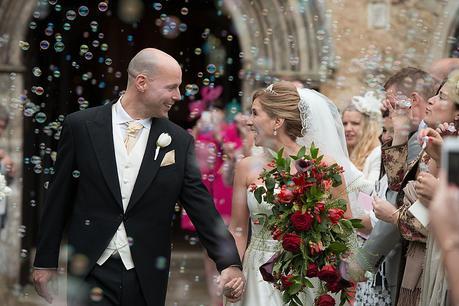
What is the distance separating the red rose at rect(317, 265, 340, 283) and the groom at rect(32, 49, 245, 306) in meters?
0.34

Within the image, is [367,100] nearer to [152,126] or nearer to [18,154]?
[152,126]

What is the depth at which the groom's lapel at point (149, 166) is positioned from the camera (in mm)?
4496

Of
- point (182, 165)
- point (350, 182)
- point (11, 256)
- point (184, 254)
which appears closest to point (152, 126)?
point (182, 165)

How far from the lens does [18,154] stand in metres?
10.5

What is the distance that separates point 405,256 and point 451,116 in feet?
2.56

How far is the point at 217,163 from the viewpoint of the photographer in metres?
7.92

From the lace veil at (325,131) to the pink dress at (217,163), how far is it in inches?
72.4

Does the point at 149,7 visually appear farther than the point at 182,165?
Yes

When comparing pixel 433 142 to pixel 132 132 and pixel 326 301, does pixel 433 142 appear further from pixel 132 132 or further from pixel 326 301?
pixel 132 132

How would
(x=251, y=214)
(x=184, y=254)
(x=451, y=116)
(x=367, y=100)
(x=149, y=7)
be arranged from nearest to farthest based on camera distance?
(x=451, y=116) → (x=251, y=214) → (x=367, y=100) → (x=184, y=254) → (x=149, y=7)

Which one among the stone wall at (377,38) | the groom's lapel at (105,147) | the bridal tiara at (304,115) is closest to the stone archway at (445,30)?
the stone wall at (377,38)

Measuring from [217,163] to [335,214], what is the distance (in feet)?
10.9

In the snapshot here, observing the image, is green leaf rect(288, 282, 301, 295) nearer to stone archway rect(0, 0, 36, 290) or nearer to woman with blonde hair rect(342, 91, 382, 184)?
A: woman with blonde hair rect(342, 91, 382, 184)

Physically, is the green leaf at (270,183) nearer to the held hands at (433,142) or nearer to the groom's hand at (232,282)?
the groom's hand at (232,282)
